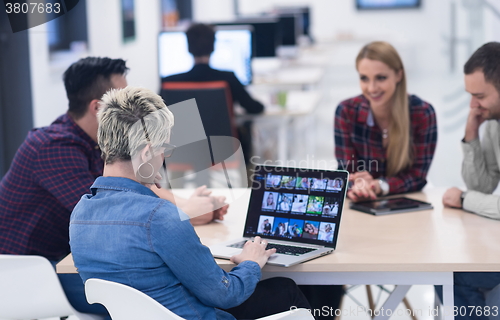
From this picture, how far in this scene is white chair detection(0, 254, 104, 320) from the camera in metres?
1.60

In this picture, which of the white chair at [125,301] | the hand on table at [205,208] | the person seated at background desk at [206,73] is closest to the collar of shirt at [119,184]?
the white chair at [125,301]

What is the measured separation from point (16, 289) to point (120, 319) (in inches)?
21.9

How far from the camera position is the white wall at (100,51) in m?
3.83

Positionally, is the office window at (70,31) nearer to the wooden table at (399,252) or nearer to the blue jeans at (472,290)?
the wooden table at (399,252)

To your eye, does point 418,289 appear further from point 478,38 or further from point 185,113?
point 478,38

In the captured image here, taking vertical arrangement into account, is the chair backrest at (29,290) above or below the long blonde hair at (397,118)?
below

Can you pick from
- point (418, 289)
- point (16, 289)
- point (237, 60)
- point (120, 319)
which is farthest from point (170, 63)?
point (120, 319)

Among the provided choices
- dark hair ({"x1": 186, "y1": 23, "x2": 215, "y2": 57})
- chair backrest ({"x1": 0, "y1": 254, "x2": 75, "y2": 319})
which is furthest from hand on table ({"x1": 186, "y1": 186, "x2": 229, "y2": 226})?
dark hair ({"x1": 186, "y1": 23, "x2": 215, "y2": 57})

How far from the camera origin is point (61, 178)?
176 cm

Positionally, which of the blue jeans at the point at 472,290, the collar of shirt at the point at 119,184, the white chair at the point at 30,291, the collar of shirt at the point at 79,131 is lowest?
the blue jeans at the point at 472,290

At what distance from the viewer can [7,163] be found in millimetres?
3699

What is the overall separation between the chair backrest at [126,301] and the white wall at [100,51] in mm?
726

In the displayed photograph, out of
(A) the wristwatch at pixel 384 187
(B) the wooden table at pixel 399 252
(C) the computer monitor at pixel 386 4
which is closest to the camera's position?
(B) the wooden table at pixel 399 252

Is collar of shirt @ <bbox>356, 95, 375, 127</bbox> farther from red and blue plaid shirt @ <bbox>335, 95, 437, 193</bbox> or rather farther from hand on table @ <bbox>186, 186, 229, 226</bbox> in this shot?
hand on table @ <bbox>186, 186, 229, 226</bbox>
